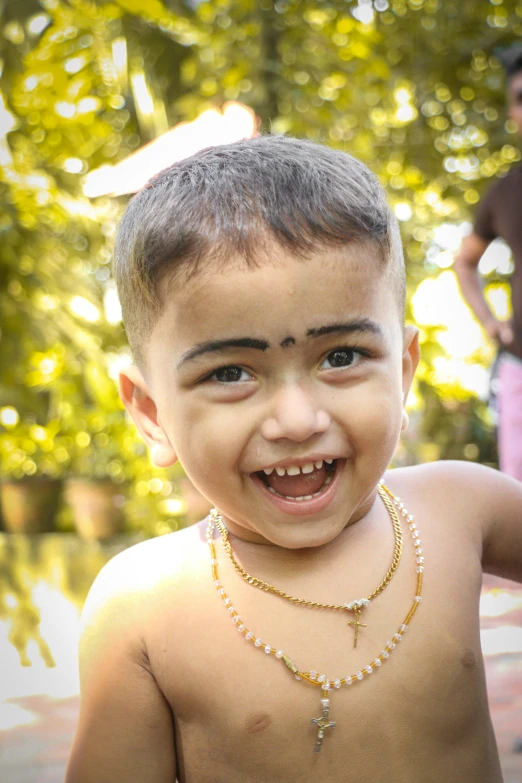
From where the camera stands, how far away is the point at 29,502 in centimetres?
519

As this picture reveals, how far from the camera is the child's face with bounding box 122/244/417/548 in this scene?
93 centimetres

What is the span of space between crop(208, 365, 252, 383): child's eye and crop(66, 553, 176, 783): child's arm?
36 cm

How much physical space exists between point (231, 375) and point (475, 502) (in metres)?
0.47

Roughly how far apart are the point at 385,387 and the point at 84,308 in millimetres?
3806

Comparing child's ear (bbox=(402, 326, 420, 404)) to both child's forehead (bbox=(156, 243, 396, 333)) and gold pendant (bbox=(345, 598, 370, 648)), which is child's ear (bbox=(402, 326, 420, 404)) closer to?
child's forehead (bbox=(156, 243, 396, 333))

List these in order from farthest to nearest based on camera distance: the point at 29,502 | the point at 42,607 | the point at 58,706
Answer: the point at 29,502
the point at 42,607
the point at 58,706

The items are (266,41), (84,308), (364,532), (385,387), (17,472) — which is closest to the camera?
(385,387)

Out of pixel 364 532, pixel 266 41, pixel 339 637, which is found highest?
pixel 266 41

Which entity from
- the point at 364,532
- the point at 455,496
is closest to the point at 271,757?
the point at 364,532

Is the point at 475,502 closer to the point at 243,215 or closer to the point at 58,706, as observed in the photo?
the point at 243,215

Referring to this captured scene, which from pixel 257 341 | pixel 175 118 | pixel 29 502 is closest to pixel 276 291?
pixel 257 341

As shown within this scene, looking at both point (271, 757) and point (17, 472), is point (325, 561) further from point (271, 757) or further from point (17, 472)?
point (17, 472)

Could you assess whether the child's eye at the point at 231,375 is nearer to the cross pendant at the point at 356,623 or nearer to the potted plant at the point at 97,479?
the cross pendant at the point at 356,623

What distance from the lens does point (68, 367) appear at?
4664mm
